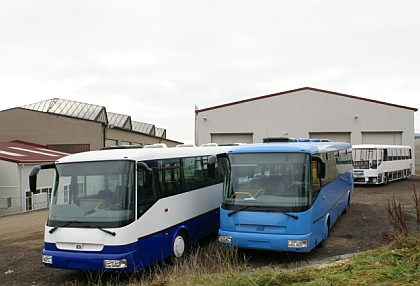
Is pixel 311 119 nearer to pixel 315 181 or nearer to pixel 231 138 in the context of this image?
pixel 231 138

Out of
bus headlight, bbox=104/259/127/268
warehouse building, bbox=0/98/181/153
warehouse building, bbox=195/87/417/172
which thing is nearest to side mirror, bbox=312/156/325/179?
bus headlight, bbox=104/259/127/268

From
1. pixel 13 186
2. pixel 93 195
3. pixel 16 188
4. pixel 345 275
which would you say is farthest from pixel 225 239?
pixel 13 186

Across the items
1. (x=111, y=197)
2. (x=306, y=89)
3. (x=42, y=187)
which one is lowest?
(x=42, y=187)

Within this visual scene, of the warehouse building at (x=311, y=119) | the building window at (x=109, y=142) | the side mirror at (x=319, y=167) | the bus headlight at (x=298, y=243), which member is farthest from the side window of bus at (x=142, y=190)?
the building window at (x=109, y=142)

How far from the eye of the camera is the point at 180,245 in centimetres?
888

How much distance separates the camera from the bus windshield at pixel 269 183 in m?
8.20

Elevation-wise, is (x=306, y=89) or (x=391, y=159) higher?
(x=306, y=89)

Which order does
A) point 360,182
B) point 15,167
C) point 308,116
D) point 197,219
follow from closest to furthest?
1. point 197,219
2. point 360,182
3. point 15,167
4. point 308,116

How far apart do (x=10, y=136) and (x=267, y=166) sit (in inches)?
1540

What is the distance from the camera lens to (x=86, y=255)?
7039 millimetres

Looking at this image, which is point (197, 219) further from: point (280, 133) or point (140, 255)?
point (280, 133)

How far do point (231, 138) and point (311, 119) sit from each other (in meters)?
6.49

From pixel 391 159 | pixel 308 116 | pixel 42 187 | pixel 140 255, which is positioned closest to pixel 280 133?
pixel 308 116

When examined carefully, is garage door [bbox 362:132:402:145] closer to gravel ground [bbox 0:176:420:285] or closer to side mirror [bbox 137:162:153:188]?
gravel ground [bbox 0:176:420:285]
